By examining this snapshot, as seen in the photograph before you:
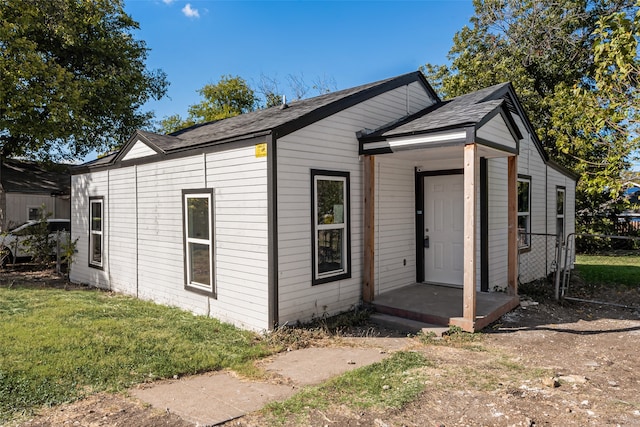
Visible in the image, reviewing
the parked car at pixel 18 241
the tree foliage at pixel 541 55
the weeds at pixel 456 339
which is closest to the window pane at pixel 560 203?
the tree foliage at pixel 541 55

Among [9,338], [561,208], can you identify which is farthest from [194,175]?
[561,208]

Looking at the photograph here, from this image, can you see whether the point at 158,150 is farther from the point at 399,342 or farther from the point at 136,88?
the point at 136,88

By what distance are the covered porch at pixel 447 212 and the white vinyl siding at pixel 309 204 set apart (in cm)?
21

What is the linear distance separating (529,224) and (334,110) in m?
6.26

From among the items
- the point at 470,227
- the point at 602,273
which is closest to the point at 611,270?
the point at 602,273

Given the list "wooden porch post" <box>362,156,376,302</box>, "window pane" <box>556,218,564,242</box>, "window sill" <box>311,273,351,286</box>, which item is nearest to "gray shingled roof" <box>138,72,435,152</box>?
"wooden porch post" <box>362,156,376,302</box>

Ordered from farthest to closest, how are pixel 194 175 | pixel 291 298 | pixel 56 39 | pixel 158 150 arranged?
pixel 56 39, pixel 158 150, pixel 194 175, pixel 291 298

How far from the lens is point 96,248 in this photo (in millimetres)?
10023

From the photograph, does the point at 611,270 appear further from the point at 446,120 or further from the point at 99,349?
the point at 99,349

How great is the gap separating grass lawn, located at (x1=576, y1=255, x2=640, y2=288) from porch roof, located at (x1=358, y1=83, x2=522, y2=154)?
6194 millimetres

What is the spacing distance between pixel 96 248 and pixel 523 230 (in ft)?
33.9

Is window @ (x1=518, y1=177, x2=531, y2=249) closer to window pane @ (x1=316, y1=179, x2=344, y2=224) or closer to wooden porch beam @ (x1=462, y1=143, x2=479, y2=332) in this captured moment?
wooden porch beam @ (x1=462, y1=143, x2=479, y2=332)

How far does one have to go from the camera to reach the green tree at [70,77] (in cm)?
1212

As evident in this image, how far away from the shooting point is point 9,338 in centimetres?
533
